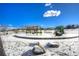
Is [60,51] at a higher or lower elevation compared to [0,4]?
lower

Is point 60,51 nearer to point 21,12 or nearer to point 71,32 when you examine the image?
point 71,32

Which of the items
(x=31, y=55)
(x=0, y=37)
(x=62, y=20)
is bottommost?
(x=31, y=55)

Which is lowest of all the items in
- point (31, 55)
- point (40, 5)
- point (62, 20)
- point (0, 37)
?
point (31, 55)

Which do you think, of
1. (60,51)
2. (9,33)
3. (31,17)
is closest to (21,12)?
(31,17)

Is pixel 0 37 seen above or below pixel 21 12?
below

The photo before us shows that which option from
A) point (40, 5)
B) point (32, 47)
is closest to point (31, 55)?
point (32, 47)

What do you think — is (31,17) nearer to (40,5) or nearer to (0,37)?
(40,5)
